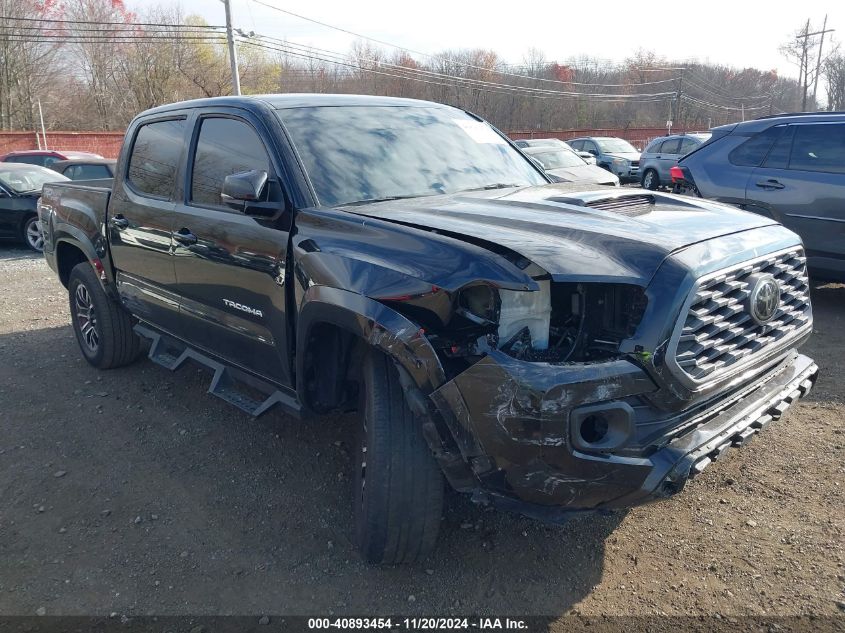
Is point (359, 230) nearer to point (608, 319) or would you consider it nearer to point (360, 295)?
point (360, 295)

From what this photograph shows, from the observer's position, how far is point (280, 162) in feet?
10.9

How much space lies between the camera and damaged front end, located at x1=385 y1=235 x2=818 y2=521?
88.8 inches

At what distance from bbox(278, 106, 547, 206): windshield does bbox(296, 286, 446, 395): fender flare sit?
603mm

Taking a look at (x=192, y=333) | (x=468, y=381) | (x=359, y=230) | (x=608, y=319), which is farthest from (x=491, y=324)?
(x=192, y=333)

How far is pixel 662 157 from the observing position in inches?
779

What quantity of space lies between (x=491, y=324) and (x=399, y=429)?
62 cm

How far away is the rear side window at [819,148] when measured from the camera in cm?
620

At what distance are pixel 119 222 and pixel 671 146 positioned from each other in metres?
18.2

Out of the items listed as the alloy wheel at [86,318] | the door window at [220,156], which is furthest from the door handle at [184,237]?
the alloy wheel at [86,318]

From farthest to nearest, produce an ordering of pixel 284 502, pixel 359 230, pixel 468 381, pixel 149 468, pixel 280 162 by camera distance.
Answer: pixel 149 468
pixel 284 502
pixel 280 162
pixel 359 230
pixel 468 381

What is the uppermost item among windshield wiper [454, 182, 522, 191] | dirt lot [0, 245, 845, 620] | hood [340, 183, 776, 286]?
windshield wiper [454, 182, 522, 191]

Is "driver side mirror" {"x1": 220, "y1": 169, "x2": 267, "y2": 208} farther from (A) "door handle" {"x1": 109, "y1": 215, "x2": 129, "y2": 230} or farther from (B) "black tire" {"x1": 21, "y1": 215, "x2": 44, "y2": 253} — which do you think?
(B) "black tire" {"x1": 21, "y1": 215, "x2": 44, "y2": 253}

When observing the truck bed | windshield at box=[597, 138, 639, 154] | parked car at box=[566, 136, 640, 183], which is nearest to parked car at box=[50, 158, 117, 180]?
the truck bed

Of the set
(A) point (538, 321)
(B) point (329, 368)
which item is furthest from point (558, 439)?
(B) point (329, 368)
